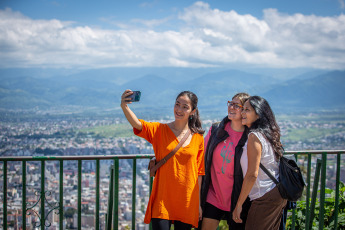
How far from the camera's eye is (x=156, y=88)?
6012 cm

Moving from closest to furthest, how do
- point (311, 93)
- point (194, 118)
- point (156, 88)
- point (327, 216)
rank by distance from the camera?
point (194, 118)
point (327, 216)
point (156, 88)
point (311, 93)

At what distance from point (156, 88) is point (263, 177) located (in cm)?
5716

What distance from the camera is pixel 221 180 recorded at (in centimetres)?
352

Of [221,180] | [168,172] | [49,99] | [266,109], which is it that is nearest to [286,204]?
[221,180]

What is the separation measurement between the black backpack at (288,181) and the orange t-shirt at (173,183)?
704 mm

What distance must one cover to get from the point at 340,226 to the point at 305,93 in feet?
239

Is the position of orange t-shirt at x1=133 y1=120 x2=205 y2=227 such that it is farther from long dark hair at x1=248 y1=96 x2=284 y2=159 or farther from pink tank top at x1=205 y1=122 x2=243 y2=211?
long dark hair at x1=248 y1=96 x2=284 y2=159

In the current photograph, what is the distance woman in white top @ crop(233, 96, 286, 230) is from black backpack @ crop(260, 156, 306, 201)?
0.05 m

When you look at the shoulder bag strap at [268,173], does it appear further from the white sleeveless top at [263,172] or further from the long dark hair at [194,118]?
the long dark hair at [194,118]

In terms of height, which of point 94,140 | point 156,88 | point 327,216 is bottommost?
point 94,140

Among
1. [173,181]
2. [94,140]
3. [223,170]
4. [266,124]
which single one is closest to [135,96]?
[173,181]

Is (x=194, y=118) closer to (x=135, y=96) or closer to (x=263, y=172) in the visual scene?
(x=135, y=96)

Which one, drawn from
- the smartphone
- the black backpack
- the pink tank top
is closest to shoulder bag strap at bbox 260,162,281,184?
the black backpack

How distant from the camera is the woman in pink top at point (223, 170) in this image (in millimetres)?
3463
